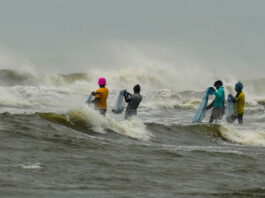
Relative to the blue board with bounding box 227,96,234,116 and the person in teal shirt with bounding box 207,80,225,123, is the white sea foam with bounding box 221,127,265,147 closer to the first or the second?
the person in teal shirt with bounding box 207,80,225,123

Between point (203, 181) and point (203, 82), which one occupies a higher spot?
point (203, 82)

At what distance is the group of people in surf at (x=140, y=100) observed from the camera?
15.2 metres

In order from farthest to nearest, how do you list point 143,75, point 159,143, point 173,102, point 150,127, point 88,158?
point 143,75, point 173,102, point 150,127, point 159,143, point 88,158

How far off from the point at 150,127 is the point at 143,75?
39460 millimetres

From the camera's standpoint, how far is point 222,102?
1712 cm

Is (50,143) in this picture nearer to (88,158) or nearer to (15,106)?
(88,158)

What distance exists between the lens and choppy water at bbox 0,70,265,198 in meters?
8.08

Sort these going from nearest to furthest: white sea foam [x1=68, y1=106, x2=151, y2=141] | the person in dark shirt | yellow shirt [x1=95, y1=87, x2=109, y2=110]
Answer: white sea foam [x1=68, y1=106, x2=151, y2=141]
yellow shirt [x1=95, y1=87, x2=109, y2=110]
the person in dark shirt

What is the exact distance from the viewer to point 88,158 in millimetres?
10109

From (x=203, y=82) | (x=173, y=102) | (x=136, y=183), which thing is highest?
(x=203, y=82)

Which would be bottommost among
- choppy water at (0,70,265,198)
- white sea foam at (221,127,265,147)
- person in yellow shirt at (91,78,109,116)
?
choppy water at (0,70,265,198)

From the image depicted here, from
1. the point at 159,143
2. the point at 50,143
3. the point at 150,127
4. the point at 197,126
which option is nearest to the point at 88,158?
the point at 50,143

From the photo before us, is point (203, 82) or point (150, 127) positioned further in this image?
point (203, 82)

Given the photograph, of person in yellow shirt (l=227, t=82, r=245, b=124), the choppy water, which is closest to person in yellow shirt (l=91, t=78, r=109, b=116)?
the choppy water
